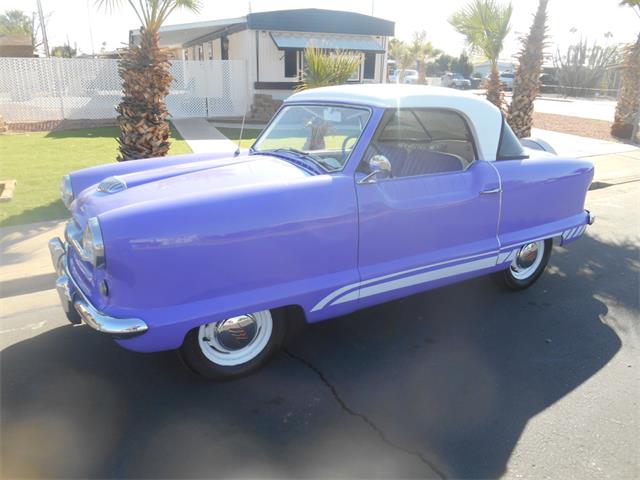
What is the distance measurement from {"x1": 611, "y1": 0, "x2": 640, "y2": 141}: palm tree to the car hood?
46.4ft

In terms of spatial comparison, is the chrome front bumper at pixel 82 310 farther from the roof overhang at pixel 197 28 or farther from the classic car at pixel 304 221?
the roof overhang at pixel 197 28

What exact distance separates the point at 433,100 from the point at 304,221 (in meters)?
1.45

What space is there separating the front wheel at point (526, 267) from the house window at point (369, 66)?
16.3 m

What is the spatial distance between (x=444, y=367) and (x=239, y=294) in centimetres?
146

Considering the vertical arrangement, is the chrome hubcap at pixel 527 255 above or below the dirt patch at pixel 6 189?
above

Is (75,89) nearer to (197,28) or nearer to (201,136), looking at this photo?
(201,136)

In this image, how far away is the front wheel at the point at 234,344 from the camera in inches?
116

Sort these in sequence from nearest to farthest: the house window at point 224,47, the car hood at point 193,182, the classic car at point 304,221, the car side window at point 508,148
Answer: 1. the classic car at point 304,221
2. the car hood at point 193,182
3. the car side window at point 508,148
4. the house window at point 224,47

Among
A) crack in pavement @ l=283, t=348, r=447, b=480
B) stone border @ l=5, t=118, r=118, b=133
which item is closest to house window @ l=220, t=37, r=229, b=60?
stone border @ l=5, t=118, r=118, b=133

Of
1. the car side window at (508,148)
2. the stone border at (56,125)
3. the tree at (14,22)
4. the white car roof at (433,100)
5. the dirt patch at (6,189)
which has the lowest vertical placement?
the stone border at (56,125)

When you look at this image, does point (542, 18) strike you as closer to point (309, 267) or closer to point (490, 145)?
point (490, 145)

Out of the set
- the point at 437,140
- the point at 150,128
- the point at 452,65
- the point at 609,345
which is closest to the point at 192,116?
the point at 150,128

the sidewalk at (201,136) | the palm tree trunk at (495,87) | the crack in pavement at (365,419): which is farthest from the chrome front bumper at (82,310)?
the palm tree trunk at (495,87)

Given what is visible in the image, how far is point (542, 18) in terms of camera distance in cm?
1075
